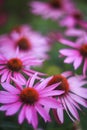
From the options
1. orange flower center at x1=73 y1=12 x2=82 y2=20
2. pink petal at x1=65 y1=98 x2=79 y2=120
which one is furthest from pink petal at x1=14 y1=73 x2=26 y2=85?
orange flower center at x1=73 y1=12 x2=82 y2=20

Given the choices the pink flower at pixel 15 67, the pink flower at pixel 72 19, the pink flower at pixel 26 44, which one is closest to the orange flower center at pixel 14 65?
the pink flower at pixel 15 67

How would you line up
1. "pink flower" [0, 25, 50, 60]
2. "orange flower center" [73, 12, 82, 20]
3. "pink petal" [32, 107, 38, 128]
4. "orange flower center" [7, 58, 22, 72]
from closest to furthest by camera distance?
"pink petal" [32, 107, 38, 128], "orange flower center" [7, 58, 22, 72], "pink flower" [0, 25, 50, 60], "orange flower center" [73, 12, 82, 20]

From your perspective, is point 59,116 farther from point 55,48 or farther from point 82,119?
point 55,48

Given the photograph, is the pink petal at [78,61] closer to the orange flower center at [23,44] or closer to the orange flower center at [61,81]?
the orange flower center at [61,81]

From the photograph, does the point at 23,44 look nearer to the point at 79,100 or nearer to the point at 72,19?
the point at 72,19

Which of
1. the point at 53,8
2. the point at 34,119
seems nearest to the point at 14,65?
the point at 34,119

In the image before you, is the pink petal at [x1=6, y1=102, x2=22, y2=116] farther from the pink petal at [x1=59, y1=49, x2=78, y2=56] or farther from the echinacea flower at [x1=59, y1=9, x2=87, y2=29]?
the echinacea flower at [x1=59, y1=9, x2=87, y2=29]

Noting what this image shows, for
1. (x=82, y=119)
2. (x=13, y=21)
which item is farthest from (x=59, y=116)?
(x=13, y=21)
